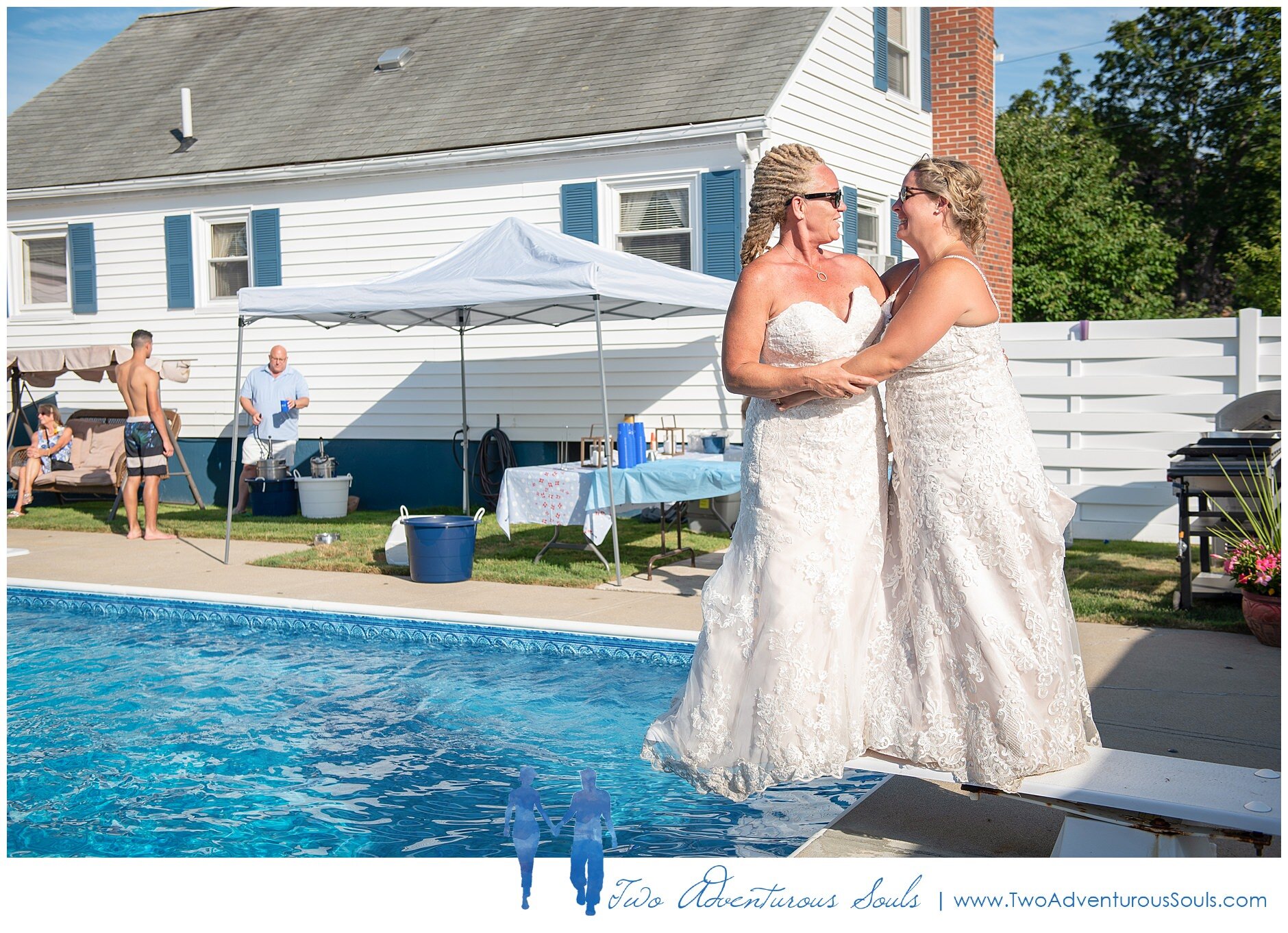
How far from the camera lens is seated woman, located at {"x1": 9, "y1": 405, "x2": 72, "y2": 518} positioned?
12.7m

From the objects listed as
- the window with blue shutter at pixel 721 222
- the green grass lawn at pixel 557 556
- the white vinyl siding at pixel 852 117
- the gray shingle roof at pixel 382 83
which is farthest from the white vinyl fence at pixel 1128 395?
the gray shingle roof at pixel 382 83

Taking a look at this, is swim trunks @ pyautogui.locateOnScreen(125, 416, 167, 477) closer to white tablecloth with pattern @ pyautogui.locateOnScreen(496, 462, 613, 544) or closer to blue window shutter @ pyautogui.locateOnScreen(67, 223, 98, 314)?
white tablecloth with pattern @ pyautogui.locateOnScreen(496, 462, 613, 544)

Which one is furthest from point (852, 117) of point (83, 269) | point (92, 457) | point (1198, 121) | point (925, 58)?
point (1198, 121)

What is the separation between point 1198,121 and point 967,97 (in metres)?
20.4

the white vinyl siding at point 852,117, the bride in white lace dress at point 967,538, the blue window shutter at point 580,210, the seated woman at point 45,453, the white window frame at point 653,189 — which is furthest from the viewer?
the seated woman at point 45,453

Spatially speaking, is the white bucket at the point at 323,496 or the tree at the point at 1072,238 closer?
the white bucket at the point at 323,496

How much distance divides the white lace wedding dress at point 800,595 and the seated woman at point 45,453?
11.3 meters

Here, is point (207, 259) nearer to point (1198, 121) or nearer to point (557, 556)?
point (557, 556)

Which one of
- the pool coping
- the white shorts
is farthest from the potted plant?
the white shorts

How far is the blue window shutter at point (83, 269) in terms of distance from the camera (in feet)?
46.1

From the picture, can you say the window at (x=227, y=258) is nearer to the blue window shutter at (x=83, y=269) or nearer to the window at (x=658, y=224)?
the blue window shutter at (x=83, y=269)

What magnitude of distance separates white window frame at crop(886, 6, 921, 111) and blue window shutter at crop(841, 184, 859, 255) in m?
1.73
